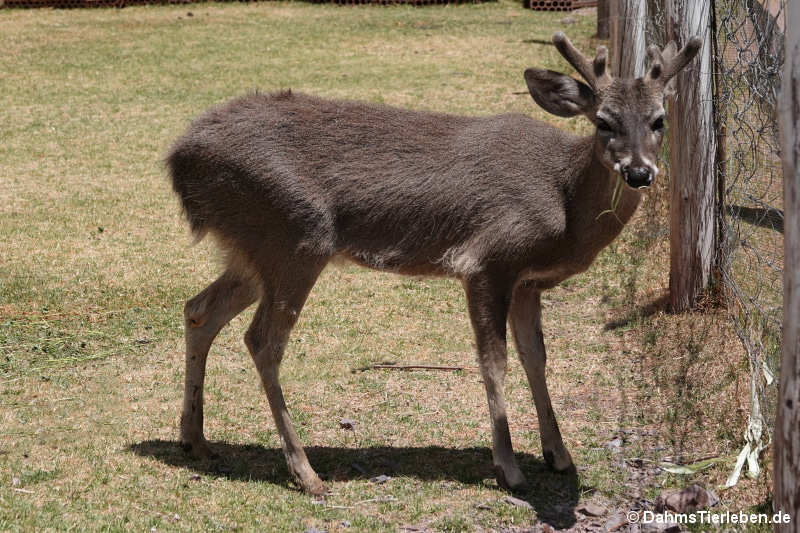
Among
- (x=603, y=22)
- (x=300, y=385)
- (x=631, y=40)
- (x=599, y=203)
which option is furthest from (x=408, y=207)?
(x=603, y=22)

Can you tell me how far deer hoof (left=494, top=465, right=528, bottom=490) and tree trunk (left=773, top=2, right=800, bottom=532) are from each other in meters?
1.86

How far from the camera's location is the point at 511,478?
561 cm

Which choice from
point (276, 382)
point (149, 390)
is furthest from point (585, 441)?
point (149, 390)

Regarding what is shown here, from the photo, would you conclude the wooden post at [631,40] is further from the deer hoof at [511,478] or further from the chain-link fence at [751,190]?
the deer hoof at [511,478]

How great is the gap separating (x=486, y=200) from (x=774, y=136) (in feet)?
5.53

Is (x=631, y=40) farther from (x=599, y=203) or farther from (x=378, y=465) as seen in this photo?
(x=378, y=465)

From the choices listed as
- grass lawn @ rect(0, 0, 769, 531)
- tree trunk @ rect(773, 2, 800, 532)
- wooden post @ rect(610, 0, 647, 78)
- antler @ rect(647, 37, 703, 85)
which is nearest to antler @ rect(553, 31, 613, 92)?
antler @ rect(647, 37, 703, 85)

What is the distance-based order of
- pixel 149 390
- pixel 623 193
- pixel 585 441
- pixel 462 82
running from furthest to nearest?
pixel 462 82 < pixel 149 390 < pixel 585 441 < pixel 623 193

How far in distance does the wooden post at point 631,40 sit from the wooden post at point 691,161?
2.22 metres

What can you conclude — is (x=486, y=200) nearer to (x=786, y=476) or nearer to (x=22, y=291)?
(x=786, y=476)

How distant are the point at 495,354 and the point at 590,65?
1.69 meters

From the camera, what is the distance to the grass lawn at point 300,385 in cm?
540

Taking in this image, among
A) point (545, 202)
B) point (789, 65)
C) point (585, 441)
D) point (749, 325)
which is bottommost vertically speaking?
point (585, 441)

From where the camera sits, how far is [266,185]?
226 inches
